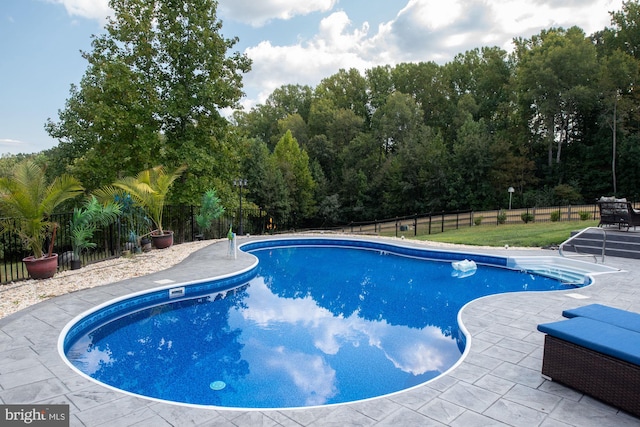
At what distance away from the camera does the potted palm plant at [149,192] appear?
10.0 m

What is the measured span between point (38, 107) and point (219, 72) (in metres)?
9.71

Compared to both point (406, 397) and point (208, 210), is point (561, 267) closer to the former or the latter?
point (406, 397)

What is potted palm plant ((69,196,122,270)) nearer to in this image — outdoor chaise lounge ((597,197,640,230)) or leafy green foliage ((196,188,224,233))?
leafy green foliage ((196,188,224,233))

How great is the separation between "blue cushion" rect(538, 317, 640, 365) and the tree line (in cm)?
1217

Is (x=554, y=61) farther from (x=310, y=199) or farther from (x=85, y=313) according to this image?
(x=85, y=313)

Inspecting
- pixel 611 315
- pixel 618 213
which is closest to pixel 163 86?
pixel 611 315

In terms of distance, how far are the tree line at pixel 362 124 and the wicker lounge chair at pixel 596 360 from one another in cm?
1218

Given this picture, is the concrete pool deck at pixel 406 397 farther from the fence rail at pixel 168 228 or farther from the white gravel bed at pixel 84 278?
the fence rail at pixel 168 228

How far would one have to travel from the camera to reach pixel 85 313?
5445 mm

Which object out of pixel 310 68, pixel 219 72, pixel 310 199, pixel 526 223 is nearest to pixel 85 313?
pixel 219 72

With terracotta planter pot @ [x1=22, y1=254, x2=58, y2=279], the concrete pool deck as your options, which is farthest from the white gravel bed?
the concrete pool deck

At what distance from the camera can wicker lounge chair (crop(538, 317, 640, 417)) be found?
290 centimetres

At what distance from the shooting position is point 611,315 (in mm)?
3740

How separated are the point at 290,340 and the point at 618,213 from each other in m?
9.70
